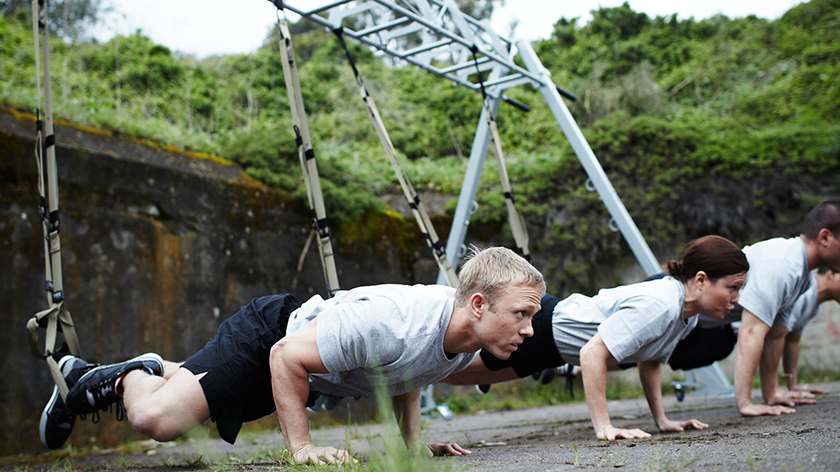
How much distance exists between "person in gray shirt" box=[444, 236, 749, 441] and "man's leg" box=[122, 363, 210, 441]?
1.26 meters

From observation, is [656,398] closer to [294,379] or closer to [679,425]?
[679,425]

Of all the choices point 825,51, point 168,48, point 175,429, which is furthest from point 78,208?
point 825,51

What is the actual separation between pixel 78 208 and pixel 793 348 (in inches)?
209

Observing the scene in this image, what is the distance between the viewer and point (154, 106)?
8188 millimetres

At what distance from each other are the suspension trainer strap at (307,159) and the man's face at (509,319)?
34.1 inches

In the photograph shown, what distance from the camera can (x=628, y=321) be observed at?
2527mm

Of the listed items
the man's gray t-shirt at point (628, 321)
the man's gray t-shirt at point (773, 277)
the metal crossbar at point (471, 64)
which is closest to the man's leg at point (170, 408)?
the man's gray t-shirt at point (628, 321)

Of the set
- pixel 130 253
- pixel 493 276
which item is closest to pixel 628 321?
pixel 493 276

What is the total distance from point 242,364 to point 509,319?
0.99 m

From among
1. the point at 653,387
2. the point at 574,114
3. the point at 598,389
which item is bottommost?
the point at 653,387

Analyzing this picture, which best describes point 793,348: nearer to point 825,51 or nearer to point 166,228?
point 166,228

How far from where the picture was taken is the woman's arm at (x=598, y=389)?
2361 millimetres

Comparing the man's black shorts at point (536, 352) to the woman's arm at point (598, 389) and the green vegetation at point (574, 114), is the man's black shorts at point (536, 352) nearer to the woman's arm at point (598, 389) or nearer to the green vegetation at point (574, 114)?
the woman's arm at point (598, 389)

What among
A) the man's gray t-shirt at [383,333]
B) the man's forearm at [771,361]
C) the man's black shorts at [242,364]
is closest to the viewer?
the man's gray t-shirt at [383,333]
